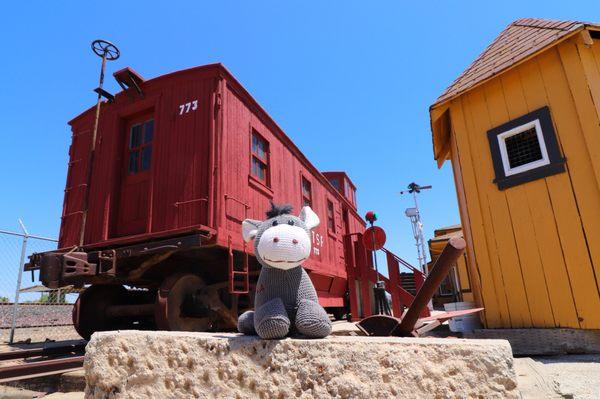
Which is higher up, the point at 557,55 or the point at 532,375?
the point at 557,55

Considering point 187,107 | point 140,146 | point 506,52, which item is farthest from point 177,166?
point 506,52

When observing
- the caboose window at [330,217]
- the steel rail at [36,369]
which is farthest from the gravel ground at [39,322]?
the caboose window at [330,217]

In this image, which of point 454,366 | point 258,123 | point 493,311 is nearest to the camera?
point 454,366

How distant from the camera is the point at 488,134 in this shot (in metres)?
4.97

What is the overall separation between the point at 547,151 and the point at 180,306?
4.99 m

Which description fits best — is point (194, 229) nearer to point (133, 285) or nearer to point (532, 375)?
A: point (133, 285)

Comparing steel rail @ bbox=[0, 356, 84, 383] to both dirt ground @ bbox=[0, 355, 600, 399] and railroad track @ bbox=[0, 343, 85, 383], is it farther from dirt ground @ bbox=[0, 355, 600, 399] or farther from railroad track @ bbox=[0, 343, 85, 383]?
dirt ground @ bbox=[0, 355, 600, 399]

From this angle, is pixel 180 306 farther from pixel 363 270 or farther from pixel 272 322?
pixel 363 270

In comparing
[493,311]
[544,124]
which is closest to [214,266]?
[493,311]

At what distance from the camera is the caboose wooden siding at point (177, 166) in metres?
4.90

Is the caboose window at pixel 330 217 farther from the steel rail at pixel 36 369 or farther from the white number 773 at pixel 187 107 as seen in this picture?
the steel rail at pixel 36 369

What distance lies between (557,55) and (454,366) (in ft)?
15.3

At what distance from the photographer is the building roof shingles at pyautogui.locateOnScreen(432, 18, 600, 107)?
444 cm

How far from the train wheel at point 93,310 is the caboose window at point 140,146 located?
191cm
